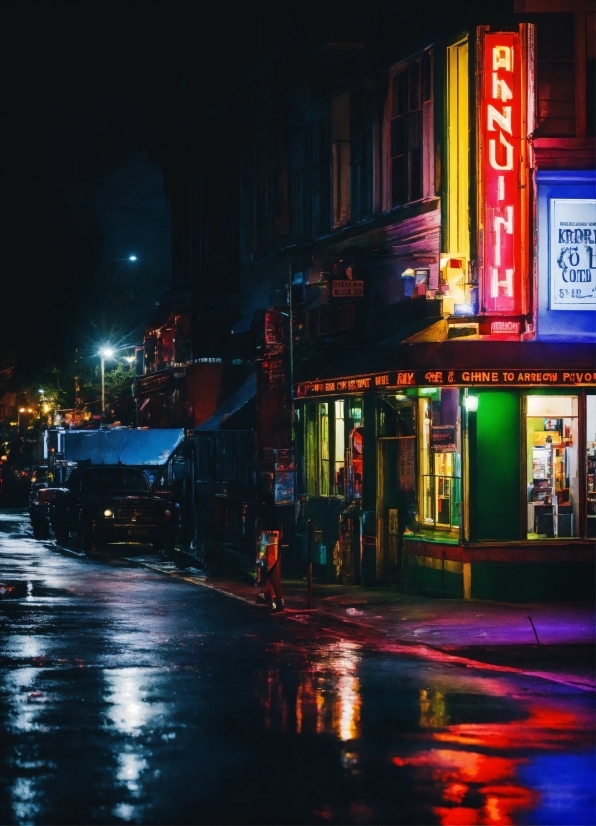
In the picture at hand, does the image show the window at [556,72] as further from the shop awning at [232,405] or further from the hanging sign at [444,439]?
the shop awning at [232,405]

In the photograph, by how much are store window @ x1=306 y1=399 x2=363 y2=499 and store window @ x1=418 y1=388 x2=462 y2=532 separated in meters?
2.29

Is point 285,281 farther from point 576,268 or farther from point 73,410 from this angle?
point 73,410

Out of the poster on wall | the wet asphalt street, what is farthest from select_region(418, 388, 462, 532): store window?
the wet asphalt street

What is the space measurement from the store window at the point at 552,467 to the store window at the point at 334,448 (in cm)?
426

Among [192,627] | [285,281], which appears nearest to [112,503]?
[285,281]

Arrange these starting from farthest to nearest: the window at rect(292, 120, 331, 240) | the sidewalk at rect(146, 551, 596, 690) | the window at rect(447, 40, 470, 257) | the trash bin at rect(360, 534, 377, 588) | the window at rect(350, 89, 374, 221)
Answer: the window at rect(292, 120, 331, 240), the window at rect(350, 89, 374, 221), the trash bin at rect(360, 534, 377, 588), the window at rect(447, 40, 470, 257), the sidewalk at rect(146, 551, 596, 690)

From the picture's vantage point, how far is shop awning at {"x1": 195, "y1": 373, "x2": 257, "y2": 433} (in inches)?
1199

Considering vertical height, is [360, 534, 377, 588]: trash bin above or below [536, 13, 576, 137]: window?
below

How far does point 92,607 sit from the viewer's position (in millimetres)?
19266

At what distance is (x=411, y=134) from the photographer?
901 inches

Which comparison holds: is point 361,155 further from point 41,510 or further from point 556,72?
point 41,510

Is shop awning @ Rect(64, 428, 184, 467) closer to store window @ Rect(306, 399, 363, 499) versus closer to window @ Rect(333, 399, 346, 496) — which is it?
store window @ Rect(306, 399, 363, 499)

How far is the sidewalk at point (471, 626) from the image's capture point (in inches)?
587

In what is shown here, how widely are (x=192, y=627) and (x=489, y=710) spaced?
6253mm
